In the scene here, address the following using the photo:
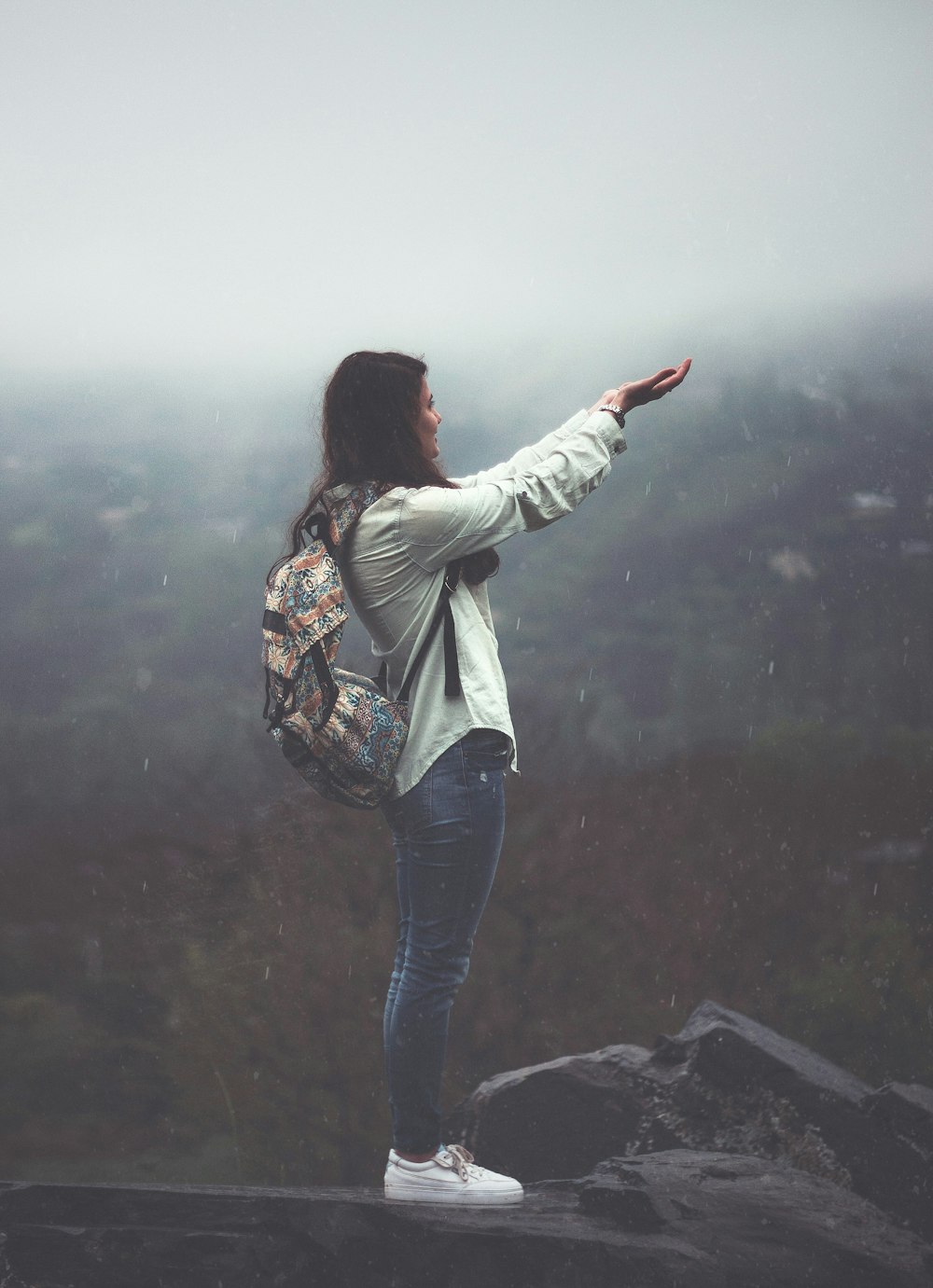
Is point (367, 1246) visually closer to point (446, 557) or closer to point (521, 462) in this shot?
point (446, 557)

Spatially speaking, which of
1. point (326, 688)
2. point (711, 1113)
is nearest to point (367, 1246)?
point (326, 688)

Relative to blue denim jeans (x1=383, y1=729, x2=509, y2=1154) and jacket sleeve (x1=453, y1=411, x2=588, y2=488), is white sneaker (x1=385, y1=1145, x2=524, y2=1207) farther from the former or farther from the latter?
jacket sleeve (x1=453, y1=411, x2=588, y2=488)

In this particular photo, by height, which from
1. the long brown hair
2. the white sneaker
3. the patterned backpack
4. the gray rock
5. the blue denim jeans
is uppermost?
the long brown hair

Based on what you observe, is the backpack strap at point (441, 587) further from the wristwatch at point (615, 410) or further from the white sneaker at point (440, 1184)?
the white sneaker at point (440, 1184)

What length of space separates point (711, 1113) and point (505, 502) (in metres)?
2.04

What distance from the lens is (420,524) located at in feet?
5.25

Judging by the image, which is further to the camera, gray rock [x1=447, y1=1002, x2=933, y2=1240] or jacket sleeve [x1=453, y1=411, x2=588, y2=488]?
gray rock [x1=447, y1=1002, x2=933, y2=1240]

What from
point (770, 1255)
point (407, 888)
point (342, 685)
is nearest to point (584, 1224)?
point (770, 1255)

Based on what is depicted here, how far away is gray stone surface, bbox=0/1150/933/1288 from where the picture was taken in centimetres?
163

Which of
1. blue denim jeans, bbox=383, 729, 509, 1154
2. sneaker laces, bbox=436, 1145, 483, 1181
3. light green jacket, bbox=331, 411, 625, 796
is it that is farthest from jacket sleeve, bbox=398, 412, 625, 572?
sneaker laces, bbox=436, 1145, 483, 1181

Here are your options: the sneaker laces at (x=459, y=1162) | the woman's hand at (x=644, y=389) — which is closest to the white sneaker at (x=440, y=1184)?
the sneaker laces at (x=459, y=1162)

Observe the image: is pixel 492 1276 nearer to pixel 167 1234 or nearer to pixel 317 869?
pixel 167 1234

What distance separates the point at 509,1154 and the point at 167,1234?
1.56m

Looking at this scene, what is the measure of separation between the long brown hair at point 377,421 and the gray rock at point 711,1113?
2.02m
